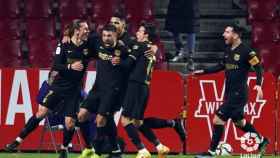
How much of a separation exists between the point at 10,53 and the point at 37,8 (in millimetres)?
1525

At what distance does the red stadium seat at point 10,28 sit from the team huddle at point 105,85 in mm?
5682

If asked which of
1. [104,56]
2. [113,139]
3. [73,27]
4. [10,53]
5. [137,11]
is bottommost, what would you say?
[113,139]

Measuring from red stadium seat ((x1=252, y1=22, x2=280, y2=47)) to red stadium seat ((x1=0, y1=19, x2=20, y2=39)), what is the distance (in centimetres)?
487

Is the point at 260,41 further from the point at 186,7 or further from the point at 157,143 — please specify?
the point at 157,143

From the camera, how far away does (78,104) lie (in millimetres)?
16766

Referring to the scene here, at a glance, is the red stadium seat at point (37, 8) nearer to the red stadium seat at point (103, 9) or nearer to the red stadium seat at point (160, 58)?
the red stadium seat at point (103, 9)

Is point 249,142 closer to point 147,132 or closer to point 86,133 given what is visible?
point 147,132

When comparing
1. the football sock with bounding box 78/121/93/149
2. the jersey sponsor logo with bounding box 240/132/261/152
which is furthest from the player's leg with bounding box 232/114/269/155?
the football sock with bounding box 78/121/93/149

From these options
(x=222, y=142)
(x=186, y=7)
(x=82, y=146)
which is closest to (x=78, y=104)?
(x=82, y=146)

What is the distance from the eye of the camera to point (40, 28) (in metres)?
22.6

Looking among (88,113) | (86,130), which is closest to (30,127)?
(86,130)

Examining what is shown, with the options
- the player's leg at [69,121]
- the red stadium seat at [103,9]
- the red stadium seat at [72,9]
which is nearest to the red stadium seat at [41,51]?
the red stadium seat at [72,9]

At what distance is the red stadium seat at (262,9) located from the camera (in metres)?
23.2

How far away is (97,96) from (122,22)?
1.16m
